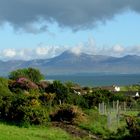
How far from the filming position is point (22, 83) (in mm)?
60031

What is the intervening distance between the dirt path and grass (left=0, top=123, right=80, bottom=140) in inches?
23.5

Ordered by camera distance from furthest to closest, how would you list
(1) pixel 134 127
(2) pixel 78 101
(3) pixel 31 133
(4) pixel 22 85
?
(4) pixel 22 85 → (2) pixel 78 101 → (3) pixel 31 133 → (1) pixel 134 127

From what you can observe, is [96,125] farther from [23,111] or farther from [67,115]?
[23,111]

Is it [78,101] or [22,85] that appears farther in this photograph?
[22,85]

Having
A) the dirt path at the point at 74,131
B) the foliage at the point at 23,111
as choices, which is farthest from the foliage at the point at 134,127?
the foliage at the point at 23,111

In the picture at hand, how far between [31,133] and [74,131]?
329cm

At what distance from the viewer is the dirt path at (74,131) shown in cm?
3172

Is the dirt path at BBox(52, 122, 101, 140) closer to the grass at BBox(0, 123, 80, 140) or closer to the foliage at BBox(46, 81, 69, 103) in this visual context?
the grass at BBox(0, 123, 80, 140)

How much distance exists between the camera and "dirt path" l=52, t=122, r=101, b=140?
31.7 meters

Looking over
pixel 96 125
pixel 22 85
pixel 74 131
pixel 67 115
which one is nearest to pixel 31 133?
pixel 74 131

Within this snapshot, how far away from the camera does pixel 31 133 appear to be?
3030cm

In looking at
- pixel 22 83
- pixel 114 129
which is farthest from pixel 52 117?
pixel 22 83

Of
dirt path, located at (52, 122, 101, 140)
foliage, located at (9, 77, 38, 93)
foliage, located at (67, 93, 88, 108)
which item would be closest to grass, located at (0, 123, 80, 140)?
dirt path, located at (52, 122, 101, 140)

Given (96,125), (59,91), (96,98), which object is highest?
(59,91)
